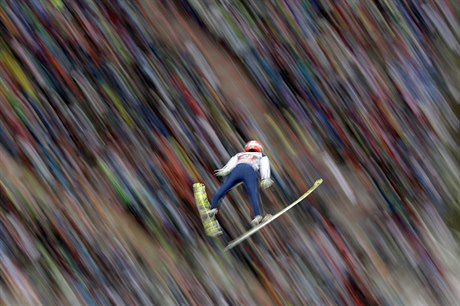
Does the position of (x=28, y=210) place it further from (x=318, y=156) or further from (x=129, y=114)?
(x=318, y=156)

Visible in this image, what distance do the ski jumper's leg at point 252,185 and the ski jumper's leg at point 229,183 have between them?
10 cm

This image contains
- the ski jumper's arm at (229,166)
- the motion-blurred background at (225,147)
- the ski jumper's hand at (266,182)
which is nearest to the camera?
the ski jumper's hand at (266,182)

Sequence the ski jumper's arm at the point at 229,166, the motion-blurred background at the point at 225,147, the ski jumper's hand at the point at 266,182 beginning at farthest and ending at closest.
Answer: the ski jumper's arm at the point at 229,166 → the motion-blurred background at the point at 225,147 → the ski jumper's hand at the point at 266,182

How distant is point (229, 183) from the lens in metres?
13.2

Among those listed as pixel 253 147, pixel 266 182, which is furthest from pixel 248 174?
pixel 253 147

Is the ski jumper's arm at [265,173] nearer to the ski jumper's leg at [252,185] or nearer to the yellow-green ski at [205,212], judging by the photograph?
the ski jumper's leg at [252,185]

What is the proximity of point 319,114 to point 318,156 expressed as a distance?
2.57 ft

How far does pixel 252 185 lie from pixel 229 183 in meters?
0.37

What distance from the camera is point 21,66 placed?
1368 cm

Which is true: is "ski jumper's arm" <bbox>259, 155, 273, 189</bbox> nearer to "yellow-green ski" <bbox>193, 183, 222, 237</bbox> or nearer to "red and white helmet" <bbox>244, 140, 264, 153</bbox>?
"red and white helmet" <bbox>244, 140, 264, 153</bbox>

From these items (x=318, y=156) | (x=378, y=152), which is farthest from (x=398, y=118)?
(x=318, y=156)

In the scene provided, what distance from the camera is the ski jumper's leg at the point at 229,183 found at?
13172mm

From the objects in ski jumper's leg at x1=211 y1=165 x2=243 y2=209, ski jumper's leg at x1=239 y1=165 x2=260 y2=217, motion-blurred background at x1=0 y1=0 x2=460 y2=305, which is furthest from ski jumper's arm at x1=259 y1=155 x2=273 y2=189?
motion-blurred background at x1=0 y1=0 x2=460 y2=305

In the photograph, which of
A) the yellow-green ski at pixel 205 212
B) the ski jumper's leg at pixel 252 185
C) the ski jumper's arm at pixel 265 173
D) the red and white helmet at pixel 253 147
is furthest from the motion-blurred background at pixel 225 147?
the ski jumper's arm at pixel 265 173
